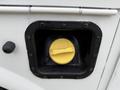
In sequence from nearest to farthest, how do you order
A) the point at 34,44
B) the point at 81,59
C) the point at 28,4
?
the point at 28,4, the point at 34,44, the point at 81,59

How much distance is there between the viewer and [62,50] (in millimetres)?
836

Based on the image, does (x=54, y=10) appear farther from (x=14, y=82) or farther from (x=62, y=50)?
(x=14, y=82)

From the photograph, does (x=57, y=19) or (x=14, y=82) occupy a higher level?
(x=57, y=19)

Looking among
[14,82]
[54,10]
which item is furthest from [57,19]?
[14,82]

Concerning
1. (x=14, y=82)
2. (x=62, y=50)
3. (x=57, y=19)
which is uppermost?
(x=57, y=19)

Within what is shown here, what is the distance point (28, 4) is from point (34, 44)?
0.17 meters

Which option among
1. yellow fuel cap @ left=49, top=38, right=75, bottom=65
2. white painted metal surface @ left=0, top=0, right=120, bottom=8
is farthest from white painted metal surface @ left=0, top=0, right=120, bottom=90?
yellow fuel cap @ left=49, top=38, right=75, bottom=65

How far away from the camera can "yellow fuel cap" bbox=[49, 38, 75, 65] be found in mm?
839

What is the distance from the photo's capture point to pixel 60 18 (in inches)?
29.7

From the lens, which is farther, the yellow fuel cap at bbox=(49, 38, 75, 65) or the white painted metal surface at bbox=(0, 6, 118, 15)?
the yellow fuel cap at bbox=(49, 38, 75, 65)

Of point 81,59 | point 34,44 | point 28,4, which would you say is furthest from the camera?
point 81,59

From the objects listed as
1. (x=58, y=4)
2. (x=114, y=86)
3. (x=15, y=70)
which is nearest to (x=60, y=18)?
(x=58, y=4)

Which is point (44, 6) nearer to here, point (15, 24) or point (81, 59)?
point (15, 24)

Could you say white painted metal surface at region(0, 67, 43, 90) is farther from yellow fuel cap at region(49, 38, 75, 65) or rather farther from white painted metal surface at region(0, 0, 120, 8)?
white painted metal surface at region(0, 0, 120, 8)
